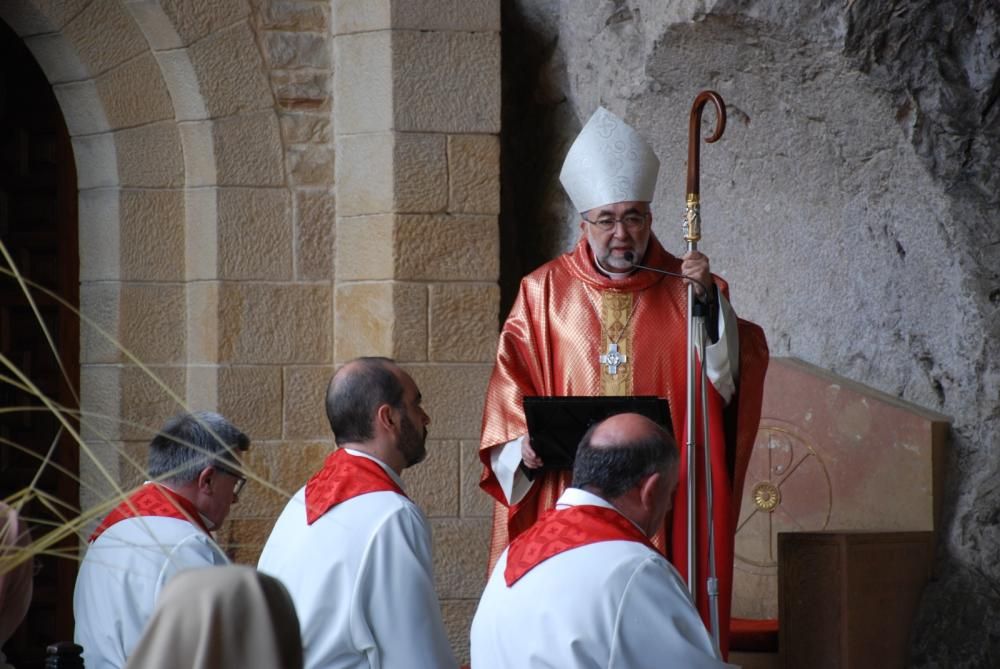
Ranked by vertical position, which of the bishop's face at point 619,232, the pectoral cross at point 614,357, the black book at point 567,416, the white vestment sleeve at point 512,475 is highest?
the bishop's face at point 619,232

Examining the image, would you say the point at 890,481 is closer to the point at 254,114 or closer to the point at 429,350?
the point at 429,350

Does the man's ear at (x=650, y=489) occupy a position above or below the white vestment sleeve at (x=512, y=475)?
above

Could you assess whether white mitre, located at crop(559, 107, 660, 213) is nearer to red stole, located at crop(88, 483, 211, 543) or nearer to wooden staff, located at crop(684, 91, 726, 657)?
wooden staff, located at crop(684, 91, 726, 657)

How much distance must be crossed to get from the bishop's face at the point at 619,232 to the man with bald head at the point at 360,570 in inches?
52.2

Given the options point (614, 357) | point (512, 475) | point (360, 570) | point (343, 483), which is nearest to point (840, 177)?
point (614, 357)

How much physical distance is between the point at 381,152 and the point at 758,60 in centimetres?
140

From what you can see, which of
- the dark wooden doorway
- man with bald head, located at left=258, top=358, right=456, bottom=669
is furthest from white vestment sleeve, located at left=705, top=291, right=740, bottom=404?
the dark wooden doorway

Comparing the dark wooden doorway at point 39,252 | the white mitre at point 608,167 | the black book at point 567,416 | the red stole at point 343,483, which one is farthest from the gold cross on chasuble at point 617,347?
the dark wooden doorway at point 39,252

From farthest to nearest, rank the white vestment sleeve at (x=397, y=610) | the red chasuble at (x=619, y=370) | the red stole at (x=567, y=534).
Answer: the red chasuble at (x=619, y=370)
the white vestment sleeve at (x=397, y=610)
the red stole at (x=567, y=534)

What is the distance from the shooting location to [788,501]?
5301 millimetres

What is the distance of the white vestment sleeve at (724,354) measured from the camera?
4.21 metres

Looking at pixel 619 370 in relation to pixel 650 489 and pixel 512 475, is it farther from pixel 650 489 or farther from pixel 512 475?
pixel 650 489

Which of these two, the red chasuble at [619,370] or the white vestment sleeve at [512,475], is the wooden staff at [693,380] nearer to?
the red chasuble at [619,370]

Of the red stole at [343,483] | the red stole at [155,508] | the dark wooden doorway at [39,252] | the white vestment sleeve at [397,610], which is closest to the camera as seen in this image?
the white vestment sleeve at [397,610]
